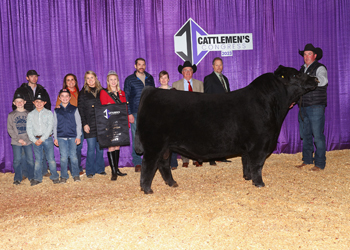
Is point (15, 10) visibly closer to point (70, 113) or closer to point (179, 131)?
point (70, 113)

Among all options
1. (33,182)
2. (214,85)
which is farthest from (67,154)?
(214,85)

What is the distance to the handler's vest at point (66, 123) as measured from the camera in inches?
183

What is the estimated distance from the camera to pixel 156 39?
6.06 metres

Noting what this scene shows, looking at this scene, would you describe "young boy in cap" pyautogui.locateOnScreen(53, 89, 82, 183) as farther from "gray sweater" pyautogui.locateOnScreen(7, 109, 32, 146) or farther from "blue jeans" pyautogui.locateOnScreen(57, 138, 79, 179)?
"gray sweater" pyautogui.locateOnScreen(7, 109, 32, 146)

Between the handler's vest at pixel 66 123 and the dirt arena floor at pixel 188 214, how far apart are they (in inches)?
33.6

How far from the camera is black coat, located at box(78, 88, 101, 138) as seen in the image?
15.5ft

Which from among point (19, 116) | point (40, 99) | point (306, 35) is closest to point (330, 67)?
point (306, 35)

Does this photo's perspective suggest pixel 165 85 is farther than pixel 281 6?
→ No

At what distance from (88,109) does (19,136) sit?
1267mm

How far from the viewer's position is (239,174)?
460cm

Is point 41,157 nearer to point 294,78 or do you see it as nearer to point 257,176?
point 257,176

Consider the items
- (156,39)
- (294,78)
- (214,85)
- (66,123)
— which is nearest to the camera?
(294,78)

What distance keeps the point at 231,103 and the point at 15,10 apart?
4958 mm

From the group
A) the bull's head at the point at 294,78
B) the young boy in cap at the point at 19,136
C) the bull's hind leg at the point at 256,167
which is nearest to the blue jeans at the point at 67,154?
the young boy in cap at the point at 19,136
